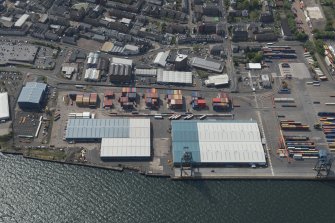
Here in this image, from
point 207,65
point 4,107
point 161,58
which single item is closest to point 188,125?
point 207,65

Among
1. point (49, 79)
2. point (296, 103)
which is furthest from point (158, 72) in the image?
point (296, 103)

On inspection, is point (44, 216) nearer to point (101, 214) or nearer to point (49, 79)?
point (101, 214)

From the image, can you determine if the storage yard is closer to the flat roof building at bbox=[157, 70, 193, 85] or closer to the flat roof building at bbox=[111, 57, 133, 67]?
the flat roof building at bbox=[157, 70, 193, 85]

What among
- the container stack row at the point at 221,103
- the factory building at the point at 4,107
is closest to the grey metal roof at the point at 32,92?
the factory building at the point at 4,107

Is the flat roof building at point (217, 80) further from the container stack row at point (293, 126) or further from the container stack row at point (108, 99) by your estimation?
the container stack row at point (108, 99)

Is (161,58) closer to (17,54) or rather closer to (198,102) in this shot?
(198,102)
